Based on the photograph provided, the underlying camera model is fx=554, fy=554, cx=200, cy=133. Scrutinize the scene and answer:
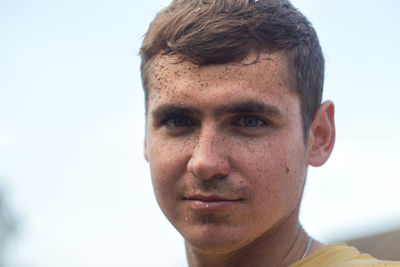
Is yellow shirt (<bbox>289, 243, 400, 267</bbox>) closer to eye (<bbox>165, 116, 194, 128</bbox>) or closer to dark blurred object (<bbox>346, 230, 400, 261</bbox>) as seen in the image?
eye (<bbox>165, 116, 194, 128</bbox>)

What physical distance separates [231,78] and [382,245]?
7421mm

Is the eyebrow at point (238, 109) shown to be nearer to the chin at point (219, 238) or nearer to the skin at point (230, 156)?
the skin at point (230, 156)

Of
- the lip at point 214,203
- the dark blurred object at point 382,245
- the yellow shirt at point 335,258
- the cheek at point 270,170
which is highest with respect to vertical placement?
the cheek at point 270,170

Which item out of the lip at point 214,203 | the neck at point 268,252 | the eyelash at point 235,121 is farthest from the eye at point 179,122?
the neck at point 268,252

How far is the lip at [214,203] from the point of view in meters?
2.96

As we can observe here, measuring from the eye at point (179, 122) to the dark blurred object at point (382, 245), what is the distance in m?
6.18

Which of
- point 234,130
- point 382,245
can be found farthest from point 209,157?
point 382,245

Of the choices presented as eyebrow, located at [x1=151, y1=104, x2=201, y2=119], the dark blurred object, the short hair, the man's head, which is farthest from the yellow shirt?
the dark blurred object

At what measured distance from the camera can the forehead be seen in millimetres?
3031

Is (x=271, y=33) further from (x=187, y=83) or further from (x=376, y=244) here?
(x=376, y=244)

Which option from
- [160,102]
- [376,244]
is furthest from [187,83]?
[376,244]

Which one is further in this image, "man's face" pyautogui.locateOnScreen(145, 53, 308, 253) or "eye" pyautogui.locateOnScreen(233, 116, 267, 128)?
"eye" pyautogui.locateOnScreen(233, 116, 267, 128)

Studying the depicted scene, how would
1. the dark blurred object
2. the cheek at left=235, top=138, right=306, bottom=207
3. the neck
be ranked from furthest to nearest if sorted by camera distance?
1. the dark blurred object
2. the neck
3. the cheek at left=235, top=138, right=306, bottom=207

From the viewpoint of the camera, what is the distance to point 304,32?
344cm
